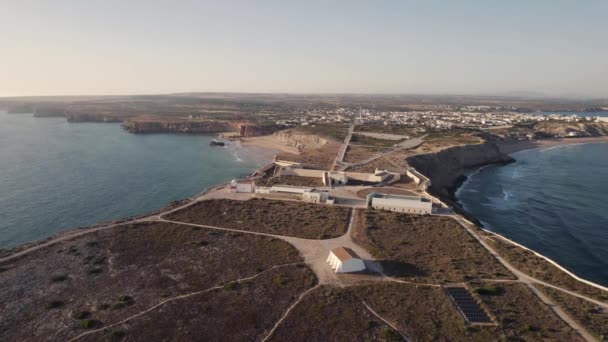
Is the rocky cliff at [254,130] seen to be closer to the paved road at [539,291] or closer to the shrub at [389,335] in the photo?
the paved road at [539,291]

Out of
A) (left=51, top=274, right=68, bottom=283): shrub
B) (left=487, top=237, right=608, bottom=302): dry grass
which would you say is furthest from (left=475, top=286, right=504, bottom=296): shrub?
(left=51, top=274, right=68, bottom=283): shrub

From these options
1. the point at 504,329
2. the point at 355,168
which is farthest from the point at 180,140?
the point at 504,329

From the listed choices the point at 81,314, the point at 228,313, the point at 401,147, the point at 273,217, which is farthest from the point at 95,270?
the point at 401,147

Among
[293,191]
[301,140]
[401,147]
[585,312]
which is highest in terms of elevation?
[401,147]

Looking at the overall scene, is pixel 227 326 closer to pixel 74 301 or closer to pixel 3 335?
pixel 74 301

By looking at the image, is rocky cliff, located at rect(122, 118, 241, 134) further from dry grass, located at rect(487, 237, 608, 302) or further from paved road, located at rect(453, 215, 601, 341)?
dry grass, located at rect(487, 237, 608, 302)

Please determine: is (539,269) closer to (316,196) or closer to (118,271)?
(316,196)

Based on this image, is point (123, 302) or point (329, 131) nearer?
point (123, 302)
